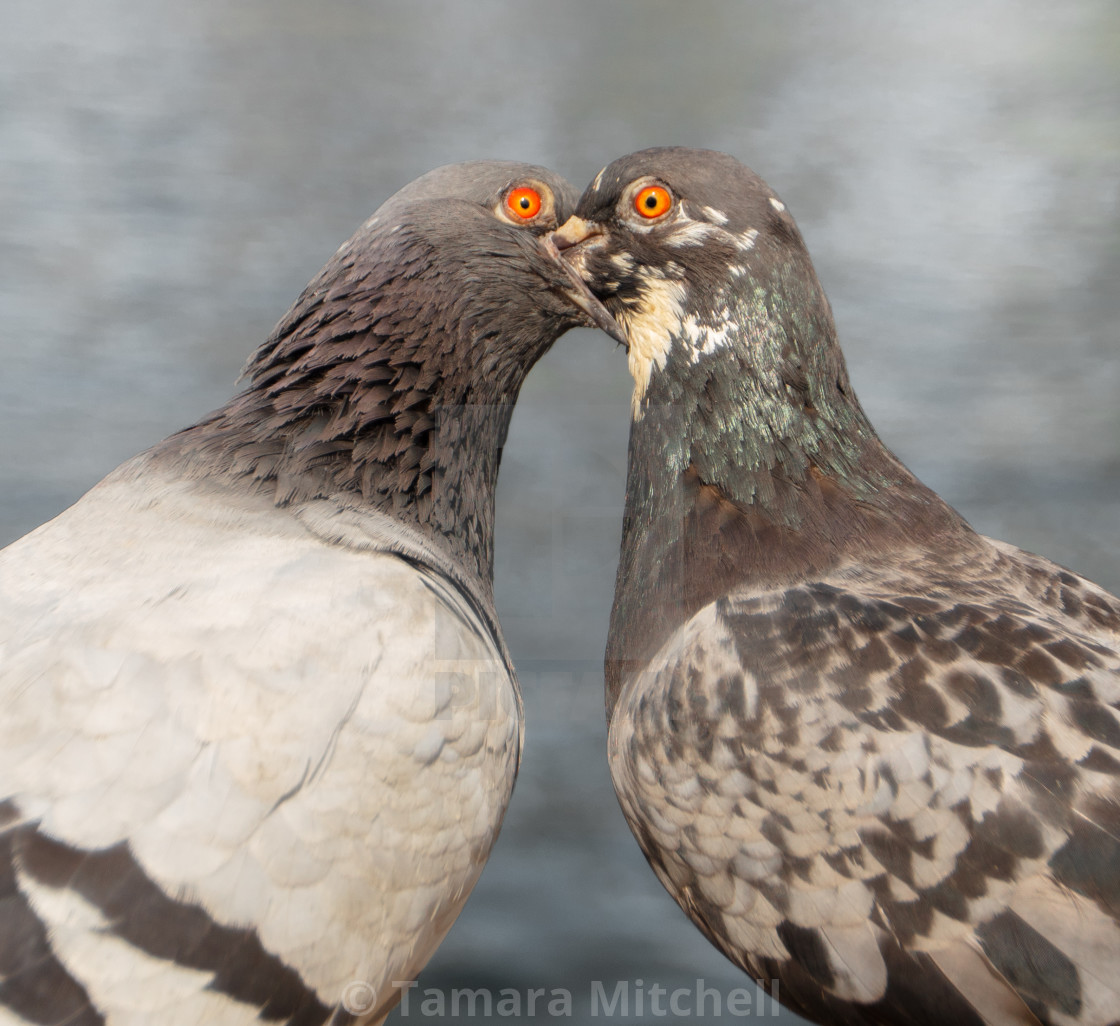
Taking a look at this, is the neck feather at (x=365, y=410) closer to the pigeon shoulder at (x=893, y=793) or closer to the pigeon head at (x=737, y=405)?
the pigeon head at (x=737, y=405)

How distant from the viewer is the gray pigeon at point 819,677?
124cm

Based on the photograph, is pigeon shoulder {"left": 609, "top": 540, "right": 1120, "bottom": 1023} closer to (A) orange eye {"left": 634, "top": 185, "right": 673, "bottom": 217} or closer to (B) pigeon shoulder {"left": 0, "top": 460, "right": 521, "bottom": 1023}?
(B) pigeon shoulder {"left": 0, "top": 460, "right": 521, "bottom": 1023}

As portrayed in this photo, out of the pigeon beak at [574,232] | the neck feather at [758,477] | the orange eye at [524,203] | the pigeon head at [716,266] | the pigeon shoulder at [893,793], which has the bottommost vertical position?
the pigeon shoulder at [893,793]

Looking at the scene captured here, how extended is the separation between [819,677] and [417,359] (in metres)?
0.85

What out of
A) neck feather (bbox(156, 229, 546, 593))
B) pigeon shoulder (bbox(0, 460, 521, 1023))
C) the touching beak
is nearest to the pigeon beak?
the touching beak

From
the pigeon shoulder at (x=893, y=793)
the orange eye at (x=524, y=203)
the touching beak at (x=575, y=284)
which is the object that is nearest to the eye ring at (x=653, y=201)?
the touching beak at (x=575, y=284)

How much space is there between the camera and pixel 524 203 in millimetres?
1917

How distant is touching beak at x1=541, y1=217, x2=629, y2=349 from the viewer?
1.82 metres

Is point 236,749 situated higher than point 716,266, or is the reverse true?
point 716,266

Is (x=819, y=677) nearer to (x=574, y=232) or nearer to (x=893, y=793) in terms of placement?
(x=893, y=793)

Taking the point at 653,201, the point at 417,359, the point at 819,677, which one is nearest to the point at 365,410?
the point at 417,359

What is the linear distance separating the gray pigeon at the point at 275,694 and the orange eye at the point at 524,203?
109 millimetres

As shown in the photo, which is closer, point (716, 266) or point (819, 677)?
point (819, 677)

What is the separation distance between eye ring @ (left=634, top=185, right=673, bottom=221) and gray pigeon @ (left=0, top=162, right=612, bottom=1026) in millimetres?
216
